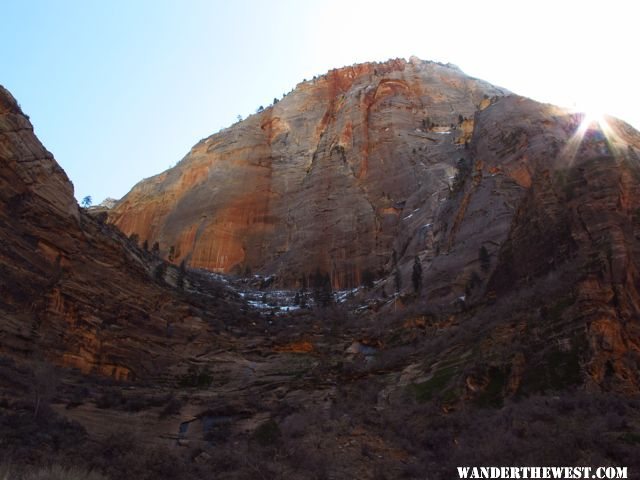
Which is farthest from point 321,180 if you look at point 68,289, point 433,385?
point 433,385

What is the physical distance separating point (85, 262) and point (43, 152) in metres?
7.00

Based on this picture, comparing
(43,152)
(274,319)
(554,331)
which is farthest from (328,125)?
(554,331)

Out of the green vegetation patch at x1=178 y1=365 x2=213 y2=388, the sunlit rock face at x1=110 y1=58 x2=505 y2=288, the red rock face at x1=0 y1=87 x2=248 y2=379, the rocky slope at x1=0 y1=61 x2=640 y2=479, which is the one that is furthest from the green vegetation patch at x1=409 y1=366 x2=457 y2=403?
the sunlit rock face at x1=110 y1=58 x2=505 y2=288

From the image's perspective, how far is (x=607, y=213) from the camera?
2512 centimetres

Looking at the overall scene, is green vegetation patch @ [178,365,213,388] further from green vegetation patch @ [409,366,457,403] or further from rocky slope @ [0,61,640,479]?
green vegetation patch @ [409,366,457,403]

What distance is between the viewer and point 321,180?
66.7m

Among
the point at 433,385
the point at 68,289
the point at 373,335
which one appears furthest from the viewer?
the point at 373,335

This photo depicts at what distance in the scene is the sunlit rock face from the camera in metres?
56.8

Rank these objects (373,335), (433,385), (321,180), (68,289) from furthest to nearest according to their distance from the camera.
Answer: (321,180) < (373,335) < (68,289) < (433,385)

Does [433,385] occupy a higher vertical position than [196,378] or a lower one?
lower

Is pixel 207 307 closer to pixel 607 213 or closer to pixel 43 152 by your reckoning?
pixel 43 152

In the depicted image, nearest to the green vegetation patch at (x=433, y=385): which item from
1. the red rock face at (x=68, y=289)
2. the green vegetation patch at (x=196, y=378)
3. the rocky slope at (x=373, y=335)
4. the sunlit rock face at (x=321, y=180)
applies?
the rocky slope at (x=373, y=335)

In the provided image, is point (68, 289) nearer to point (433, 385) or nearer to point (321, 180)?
point (433, 385)

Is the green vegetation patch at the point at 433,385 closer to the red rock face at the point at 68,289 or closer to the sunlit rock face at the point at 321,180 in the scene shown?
the red rock face at the point at 68,289
